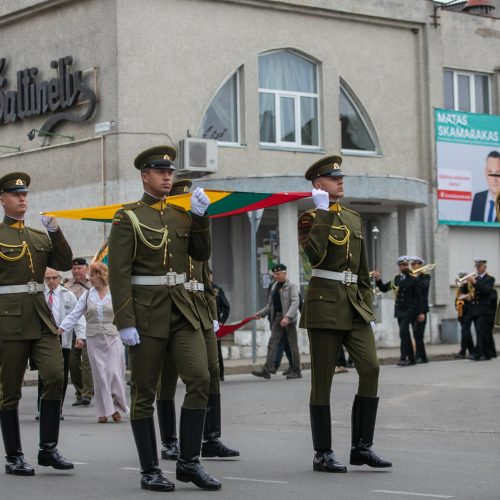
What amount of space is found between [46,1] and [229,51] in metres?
4.12

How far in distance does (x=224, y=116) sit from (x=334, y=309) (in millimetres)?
18465

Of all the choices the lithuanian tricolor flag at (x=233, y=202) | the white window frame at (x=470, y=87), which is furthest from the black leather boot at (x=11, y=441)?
the white window frame at (x=470, y=87)

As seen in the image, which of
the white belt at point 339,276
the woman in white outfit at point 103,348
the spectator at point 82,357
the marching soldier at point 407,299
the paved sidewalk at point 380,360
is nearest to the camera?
the white belt at point 339,276

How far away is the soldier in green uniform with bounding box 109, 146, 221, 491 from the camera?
8.51 metres

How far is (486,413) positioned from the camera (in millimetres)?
14289

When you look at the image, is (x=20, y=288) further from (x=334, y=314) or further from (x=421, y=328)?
(x=421, y=328)

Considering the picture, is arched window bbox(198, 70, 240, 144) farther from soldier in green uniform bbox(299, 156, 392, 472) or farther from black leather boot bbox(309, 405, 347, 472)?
black leather boot bbox(309, 405, 347, 472)

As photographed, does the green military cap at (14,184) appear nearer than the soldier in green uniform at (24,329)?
No

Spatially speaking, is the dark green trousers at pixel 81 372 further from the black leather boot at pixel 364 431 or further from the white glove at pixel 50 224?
the black leather boot at pixel 364 431

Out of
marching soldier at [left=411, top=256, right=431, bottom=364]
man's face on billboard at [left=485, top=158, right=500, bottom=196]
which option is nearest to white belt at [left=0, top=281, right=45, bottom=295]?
marching soldier at [left=411, top=256, right=431, bottom=364]

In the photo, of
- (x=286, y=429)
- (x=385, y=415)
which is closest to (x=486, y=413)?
(x=385, y=415)

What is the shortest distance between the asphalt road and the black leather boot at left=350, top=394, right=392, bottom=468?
10 cm

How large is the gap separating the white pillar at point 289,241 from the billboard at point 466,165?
5.12 meters

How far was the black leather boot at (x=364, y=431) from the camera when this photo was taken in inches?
362
